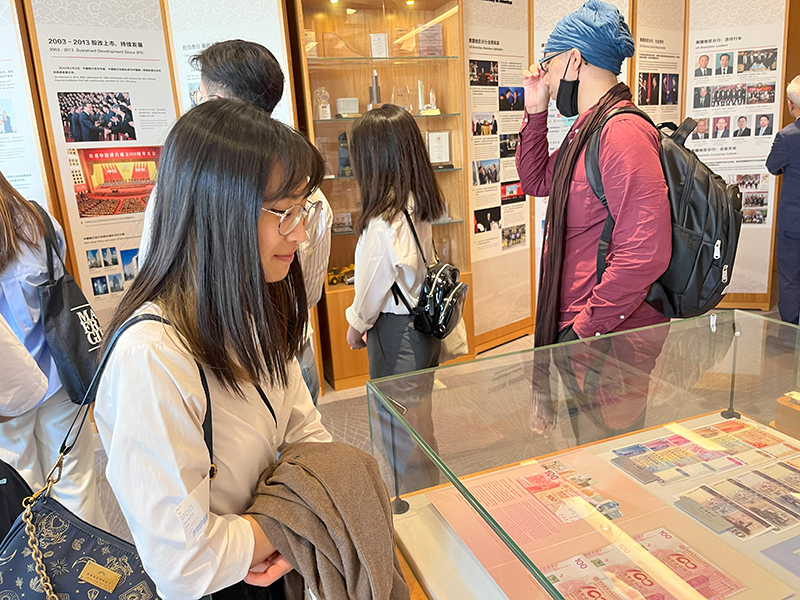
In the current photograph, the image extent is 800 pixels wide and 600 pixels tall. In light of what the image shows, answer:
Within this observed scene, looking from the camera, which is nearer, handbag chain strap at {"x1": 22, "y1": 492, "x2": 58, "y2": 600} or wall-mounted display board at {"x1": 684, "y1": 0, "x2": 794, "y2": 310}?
handbag chain strap at {"x1": 22, "y1": 492, "x2": 58, "y2": 600}

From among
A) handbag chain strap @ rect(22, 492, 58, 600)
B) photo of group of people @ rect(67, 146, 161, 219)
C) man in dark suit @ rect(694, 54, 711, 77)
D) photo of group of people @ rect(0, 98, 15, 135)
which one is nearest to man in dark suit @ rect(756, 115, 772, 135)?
man in dark suit @ rect(694, 54, 711, 77)

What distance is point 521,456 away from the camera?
51.6 inches

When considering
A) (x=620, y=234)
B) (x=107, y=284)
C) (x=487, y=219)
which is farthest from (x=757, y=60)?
(x=107, y=284)

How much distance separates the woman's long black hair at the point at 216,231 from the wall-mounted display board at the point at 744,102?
560 cm

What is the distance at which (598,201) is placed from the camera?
73.6 inches

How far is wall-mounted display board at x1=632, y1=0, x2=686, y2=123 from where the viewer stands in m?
5.01

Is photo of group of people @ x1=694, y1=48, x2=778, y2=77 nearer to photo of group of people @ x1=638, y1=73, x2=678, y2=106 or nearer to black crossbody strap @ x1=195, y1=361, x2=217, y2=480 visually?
photo of group of people @ x1=638, y1=73, x2=678, y2=106

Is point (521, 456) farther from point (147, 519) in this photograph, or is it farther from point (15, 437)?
point (15, 437)

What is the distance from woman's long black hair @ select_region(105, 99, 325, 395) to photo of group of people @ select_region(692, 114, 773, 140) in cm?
559

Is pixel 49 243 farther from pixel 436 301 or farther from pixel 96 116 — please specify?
pixel 96 116

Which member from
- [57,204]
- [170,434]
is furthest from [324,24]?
[170,434]

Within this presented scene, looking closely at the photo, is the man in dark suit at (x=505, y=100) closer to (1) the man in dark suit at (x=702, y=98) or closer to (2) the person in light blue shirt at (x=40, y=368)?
(1) the man in dark suit at (x=702, y=98)

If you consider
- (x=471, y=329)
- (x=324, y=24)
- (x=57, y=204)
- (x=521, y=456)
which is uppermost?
(x=324, y=24)

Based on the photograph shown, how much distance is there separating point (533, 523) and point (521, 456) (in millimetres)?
270
